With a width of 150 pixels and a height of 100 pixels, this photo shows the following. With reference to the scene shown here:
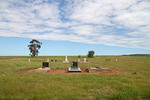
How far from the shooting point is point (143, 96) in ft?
15.9

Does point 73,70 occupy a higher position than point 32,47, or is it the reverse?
point 32,47

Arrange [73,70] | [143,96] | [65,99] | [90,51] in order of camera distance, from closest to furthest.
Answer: [65,99] < [143,96] < [73,70] < [90,51]

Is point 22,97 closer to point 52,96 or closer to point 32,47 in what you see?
point 52,96

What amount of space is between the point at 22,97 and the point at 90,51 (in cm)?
5529

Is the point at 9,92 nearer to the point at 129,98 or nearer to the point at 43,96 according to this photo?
the point at 43,96

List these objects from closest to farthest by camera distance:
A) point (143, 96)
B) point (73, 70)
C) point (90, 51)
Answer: point (143, 96) < point (73, 70) < point (90, 51)

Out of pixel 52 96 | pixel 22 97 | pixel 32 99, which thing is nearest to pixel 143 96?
pixel 52 96

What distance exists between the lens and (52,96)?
4586 millimetres

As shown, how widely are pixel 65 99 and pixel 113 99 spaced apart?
1920 millimetres

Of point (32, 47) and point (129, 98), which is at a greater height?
point (32, 47)

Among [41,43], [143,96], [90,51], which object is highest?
[41,43]

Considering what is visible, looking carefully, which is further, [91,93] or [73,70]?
[73,70]

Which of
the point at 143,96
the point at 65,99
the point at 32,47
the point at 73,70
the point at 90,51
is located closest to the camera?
the point at 65,99

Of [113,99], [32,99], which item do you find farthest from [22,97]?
[113,99]
